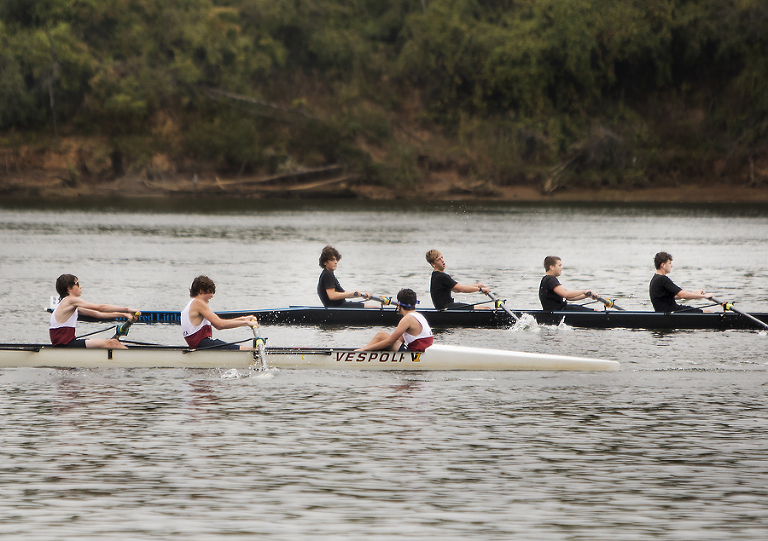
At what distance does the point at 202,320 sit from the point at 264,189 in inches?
2839

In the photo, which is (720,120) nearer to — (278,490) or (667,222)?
(667,222)

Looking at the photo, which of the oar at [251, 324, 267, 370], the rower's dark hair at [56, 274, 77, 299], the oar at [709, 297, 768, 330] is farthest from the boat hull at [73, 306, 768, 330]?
the oar at [251, 324, 267, 370]

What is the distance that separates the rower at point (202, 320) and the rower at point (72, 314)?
0.91m

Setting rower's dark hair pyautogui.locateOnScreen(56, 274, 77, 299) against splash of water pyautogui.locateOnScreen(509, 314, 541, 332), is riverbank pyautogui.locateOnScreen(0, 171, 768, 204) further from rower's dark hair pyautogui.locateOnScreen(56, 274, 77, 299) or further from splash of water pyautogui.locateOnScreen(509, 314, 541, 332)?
rower's dark hair pyautogui.locateOnScreen(56, 274, 77, 299)

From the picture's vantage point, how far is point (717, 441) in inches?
493

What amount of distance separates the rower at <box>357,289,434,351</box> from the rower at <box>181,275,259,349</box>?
A: 2080 mm

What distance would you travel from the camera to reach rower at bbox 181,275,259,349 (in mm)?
16172

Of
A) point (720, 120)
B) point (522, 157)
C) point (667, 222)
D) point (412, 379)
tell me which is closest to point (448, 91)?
point (522, 157)

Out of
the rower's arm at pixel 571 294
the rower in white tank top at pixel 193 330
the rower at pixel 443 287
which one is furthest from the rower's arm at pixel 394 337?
the rower's arm at pixel 571 294

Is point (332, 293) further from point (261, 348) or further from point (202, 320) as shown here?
point (261, 348)

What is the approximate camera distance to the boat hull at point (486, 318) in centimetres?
2122

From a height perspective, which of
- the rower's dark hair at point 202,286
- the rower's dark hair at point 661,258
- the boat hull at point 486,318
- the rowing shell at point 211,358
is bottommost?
the rowing shell at point 211,358

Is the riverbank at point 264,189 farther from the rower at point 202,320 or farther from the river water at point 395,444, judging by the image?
the rower at point 202,320

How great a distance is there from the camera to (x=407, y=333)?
16.9 m
